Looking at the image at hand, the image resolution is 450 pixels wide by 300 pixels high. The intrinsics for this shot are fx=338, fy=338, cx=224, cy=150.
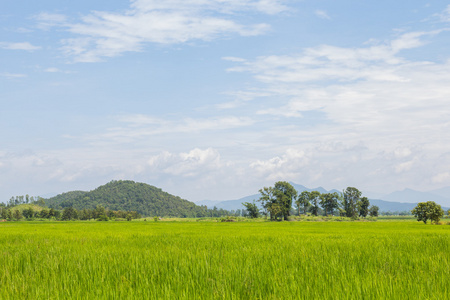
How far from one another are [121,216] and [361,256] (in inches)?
5352

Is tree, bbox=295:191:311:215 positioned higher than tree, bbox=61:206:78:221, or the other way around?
tree, bbox=295:191:311:215

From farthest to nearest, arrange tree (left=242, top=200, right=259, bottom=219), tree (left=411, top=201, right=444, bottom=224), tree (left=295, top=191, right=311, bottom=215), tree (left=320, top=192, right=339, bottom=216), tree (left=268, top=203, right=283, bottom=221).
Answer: tree (left=320, top=192, right=339, bottom=216), tree (left=295, top=191, right=311, bottom=215), tree (left=242, top=200, right=259, bottom=219), tree (left=268, top=203, right=283, bottom=221), tree (left=411, top=201, right=444, bottom=224)

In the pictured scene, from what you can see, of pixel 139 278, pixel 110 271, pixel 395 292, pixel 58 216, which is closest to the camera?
pixel 395 292

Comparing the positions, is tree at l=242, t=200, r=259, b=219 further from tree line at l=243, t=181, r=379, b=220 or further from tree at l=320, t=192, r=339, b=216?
tree at l=320, t=192, r=339, b=216

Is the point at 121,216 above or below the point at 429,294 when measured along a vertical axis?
below

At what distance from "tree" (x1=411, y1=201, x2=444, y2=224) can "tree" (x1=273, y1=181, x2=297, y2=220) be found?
4444 centimetres

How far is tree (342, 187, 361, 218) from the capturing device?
117 metres

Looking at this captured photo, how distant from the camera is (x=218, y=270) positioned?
212 inches

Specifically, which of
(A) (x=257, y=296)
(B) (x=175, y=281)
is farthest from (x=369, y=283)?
(B) (x=175, y=281)

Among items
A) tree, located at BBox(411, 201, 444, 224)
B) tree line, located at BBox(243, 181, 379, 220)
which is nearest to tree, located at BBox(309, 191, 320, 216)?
tree line, located at BBox(243, 181, 379, 220)

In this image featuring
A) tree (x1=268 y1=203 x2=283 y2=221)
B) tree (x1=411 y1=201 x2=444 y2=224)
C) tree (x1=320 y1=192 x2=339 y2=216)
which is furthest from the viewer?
tree (x1=320 y1=192 x2=339 y2=216)

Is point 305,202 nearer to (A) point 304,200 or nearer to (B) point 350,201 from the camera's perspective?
(A) point 304,200

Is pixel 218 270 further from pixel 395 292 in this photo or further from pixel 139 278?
pixel 395 292

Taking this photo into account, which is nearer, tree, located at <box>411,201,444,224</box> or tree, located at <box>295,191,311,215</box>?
tree, located at <box>411,201,444,224</box>
